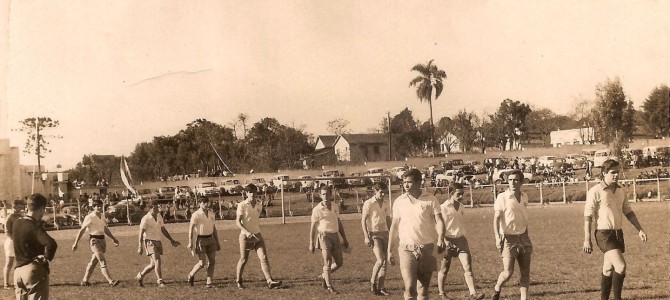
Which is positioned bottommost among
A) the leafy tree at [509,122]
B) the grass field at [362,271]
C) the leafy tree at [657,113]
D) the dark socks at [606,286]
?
the grass field at [362,271]

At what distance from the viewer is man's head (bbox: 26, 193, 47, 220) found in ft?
25.1

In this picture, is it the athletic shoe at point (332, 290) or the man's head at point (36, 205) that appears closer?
the man's head at point (36, 205)

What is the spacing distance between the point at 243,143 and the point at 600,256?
123 ft

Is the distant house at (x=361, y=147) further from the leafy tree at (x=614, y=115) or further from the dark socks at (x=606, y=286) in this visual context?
the dark socks at (x=606, y=286)

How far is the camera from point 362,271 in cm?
1504

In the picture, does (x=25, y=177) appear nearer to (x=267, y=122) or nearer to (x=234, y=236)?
(x=234, y=236)

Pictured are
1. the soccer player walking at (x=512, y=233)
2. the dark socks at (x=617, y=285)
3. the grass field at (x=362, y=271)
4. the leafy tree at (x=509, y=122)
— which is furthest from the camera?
the leafy tree at (x=509, y=122)

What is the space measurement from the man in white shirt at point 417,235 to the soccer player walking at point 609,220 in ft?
7.77

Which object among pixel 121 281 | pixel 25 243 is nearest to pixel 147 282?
pixel 121 281

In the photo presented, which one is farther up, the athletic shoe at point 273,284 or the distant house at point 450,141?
the distant house at point 450,141

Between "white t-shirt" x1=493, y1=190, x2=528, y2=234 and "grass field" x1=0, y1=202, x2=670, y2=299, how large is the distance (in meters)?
1.49

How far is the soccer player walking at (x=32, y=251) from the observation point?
7609mm

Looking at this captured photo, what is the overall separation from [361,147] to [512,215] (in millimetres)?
53623

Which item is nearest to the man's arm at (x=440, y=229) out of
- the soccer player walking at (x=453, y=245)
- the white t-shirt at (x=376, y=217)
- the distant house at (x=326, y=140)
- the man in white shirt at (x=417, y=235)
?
the man in white shirt at (x=417, y=235)
